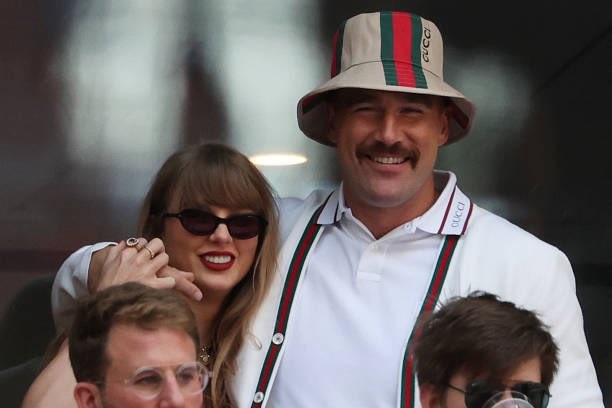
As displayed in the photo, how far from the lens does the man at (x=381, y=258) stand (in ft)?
7.76

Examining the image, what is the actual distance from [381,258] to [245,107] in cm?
94

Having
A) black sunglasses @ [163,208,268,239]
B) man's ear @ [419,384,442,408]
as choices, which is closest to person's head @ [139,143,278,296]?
black sunglasses @ [163,208,268,239]

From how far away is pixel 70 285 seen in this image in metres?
2.50

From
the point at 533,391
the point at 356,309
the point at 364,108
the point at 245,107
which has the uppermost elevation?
the point at 364,108

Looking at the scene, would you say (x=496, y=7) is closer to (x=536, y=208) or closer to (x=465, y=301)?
(x=536, y=208)

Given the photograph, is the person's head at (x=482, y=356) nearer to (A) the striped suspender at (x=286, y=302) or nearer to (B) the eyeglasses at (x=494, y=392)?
(B) the eyeglasses at (x=494, y=392)

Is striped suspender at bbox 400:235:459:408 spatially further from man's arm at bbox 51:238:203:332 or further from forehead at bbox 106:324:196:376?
forehead at bbox 106:324:196:376

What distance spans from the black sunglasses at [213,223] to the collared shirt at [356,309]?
→ 19cm

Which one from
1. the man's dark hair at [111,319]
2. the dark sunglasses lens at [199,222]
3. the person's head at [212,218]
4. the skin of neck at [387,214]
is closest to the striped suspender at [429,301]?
the skin of neck at [387,214]

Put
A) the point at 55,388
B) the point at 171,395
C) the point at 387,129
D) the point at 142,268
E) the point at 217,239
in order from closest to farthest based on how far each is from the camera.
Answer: the point at 171,395, the point at 55,388, the point at 142,268, the point at 217,239, the point at 387,129

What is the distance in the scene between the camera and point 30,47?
313 cm

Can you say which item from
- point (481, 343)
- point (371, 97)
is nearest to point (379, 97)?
point (371, 97)

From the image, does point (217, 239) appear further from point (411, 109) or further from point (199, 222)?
point (411, 109)

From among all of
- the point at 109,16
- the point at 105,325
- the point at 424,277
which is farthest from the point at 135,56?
the point at 105,325
